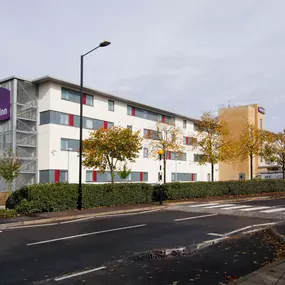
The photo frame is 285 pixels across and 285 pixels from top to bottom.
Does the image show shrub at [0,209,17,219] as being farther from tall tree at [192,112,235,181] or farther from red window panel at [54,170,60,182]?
red window panel at [54,170,60,182]

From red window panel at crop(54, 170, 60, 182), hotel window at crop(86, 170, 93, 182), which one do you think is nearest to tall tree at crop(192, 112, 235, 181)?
hotel window at crop(86, 170, 93, 182)

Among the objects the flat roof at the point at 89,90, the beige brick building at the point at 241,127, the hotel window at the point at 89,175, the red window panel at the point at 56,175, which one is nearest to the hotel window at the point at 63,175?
the red window panel at the point at 56,175

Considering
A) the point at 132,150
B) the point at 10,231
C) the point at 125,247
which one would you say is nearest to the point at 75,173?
the point at 132,150

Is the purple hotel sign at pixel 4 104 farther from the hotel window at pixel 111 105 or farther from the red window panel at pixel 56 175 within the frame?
the hotel window at pixel 111 105

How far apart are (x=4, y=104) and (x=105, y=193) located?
81.3 feet

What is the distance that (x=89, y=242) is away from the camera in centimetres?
924

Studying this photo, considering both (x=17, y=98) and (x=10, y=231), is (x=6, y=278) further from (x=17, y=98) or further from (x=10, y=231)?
(x=17, y=98)

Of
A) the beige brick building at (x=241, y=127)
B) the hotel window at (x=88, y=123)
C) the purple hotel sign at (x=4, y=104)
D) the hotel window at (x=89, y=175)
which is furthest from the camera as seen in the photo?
the beige brick building at (x=241, y=127)

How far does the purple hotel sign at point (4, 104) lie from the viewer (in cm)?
3809

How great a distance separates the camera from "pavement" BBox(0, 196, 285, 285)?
5938 millimetres

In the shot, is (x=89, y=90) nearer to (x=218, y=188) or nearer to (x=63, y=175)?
(x=63, y=175)

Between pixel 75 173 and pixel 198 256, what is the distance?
32719 mm

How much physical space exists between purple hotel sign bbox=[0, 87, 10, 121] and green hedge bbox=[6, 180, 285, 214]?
75.2 ft

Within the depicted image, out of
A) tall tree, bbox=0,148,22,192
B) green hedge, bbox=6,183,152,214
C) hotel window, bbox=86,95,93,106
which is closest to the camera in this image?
green hedge, bbox=6,183,152,214
